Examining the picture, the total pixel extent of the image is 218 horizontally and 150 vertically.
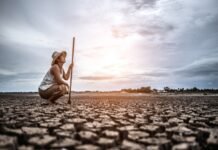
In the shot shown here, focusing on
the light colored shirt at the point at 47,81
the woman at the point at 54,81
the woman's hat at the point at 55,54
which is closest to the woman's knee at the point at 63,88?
the woman at the point at 54,81

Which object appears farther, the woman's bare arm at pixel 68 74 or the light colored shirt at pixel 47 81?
the woman's bare arm at pixel 68 74

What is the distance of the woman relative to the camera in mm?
5957

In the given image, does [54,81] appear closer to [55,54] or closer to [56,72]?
[56,72]

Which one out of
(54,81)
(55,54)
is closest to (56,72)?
(54,81)

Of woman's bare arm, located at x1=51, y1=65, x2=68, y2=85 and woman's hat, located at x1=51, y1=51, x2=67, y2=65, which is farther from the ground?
woman's hat, located at x1=51, y1=51, x2=67, y2=65

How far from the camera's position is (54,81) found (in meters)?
6.13

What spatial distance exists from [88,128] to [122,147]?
948 mm

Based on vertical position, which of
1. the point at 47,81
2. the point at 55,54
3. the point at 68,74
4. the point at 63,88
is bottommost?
the point at 63,88

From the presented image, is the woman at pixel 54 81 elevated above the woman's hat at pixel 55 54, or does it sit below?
below

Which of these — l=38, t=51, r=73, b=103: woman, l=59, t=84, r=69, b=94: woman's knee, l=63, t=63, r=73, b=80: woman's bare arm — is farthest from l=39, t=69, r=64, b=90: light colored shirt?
l=63, t=63, r=73, b=80: woman's bare arm

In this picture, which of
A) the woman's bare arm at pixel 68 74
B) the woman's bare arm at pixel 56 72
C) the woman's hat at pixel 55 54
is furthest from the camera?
the woman's bare arm at pixel 68 74

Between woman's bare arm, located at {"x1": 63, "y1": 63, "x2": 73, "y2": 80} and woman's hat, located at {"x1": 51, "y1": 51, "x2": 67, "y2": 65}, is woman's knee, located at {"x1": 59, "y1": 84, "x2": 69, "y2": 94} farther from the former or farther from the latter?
woman's hat, located at {"x1": 51, "y1": 51, "x2": 67, "y2": 65}

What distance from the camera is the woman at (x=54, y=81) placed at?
235 inches

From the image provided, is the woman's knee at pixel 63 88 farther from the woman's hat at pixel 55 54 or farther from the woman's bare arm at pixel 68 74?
the woman's hat at pixel 55 54
